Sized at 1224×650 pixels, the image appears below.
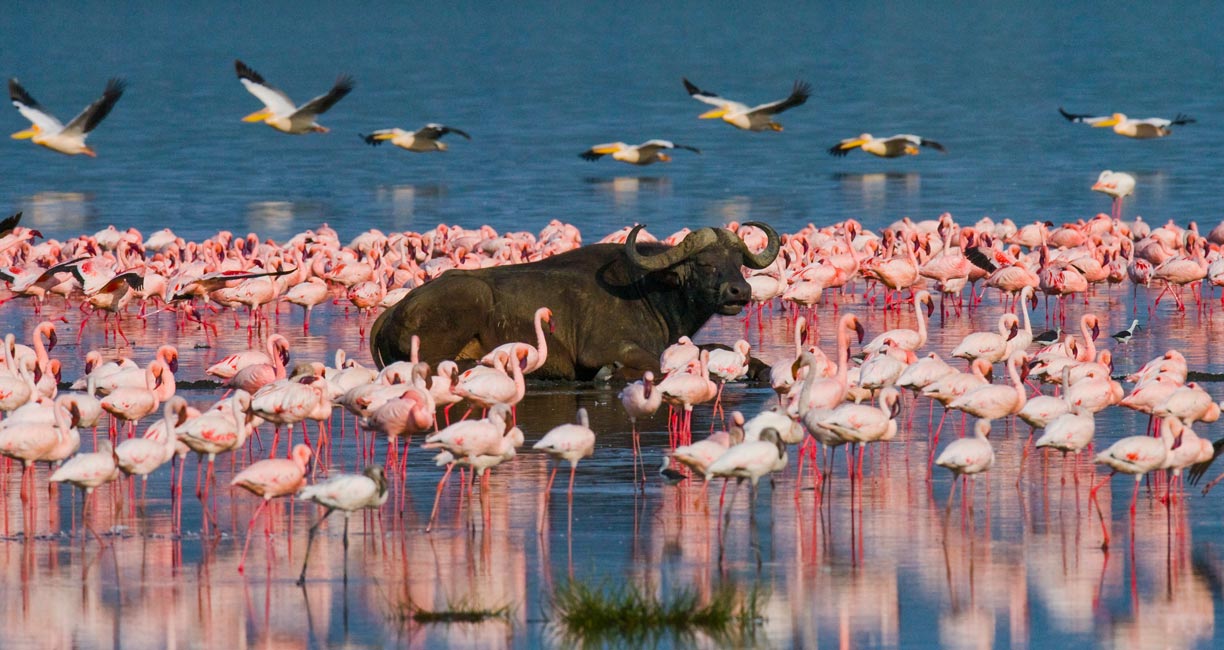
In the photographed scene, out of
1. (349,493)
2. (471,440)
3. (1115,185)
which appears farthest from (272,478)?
(1115,185)

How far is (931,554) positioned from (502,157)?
40328mm

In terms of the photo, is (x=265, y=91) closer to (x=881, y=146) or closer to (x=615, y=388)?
(x=881, y=146)

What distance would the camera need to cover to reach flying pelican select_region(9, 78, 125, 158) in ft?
102

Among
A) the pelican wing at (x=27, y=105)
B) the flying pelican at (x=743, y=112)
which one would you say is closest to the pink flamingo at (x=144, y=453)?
the pelican wing at (x=27, y=105)

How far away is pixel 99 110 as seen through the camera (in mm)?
31766

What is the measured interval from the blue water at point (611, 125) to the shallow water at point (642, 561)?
2191 cm

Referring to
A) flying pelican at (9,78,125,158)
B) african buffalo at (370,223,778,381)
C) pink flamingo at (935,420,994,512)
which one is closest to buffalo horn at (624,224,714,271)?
african buffalo at (370,223,778,381)

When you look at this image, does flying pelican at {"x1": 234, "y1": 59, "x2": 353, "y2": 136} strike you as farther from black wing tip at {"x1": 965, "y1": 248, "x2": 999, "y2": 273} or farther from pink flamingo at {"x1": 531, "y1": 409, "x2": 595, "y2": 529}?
pink flamingo at {"x1": 531, "y1": 409, "x2": 595, "y2": 529}

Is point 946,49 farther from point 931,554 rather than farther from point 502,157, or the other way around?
point 931,554

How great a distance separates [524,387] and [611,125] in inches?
1856

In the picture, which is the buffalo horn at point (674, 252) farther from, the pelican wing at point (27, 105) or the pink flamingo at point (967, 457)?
the pelican wing at point (27, 105)

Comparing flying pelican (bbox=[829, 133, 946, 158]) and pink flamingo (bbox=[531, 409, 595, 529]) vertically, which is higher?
Result: flying pelican (bbox=[829, 133, 946, 158])

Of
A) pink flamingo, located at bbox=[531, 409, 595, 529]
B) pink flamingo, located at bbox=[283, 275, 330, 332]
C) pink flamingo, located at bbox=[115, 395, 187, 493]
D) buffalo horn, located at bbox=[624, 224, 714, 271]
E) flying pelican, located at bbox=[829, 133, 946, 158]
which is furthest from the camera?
flying pelican, located at bbox=[829, 133, 946, 158]

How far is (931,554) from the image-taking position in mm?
10086
